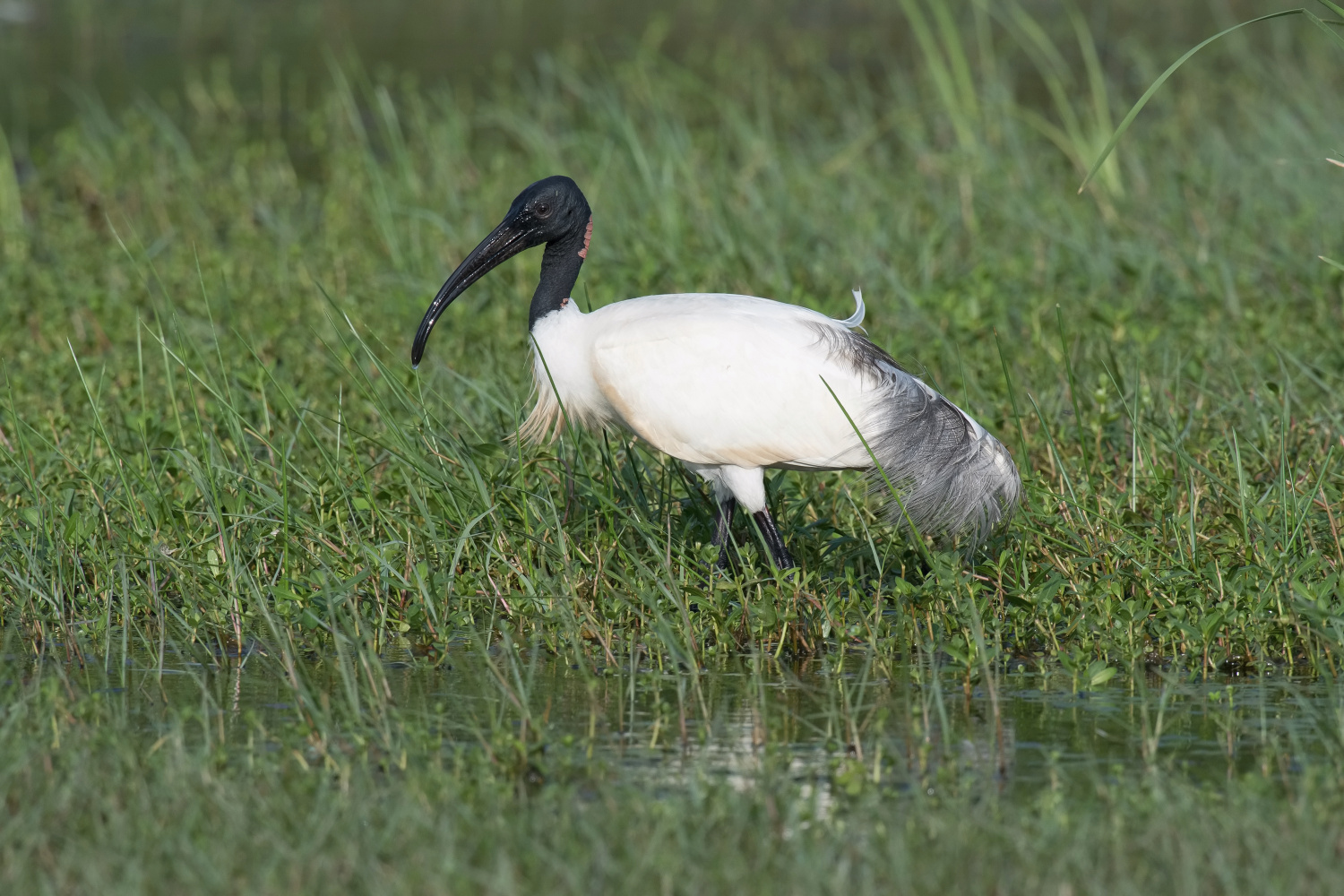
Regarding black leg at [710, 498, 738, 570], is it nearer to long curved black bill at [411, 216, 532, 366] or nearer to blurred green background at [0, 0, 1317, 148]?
long curved black bill at [411, 216, 532, 366]

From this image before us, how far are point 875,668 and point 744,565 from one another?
472 mm

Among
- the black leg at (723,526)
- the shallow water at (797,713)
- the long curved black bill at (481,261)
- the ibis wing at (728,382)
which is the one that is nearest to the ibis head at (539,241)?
the long curved black bill at (481,261)

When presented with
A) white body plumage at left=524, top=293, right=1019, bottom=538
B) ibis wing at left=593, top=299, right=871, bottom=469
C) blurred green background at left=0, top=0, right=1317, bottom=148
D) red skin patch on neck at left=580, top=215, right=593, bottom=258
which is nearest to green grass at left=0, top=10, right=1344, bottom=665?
white body plumage at left=524, top=293, right=1019, bottom=538

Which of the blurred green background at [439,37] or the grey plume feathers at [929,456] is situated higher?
the blurred green background at [439,37]

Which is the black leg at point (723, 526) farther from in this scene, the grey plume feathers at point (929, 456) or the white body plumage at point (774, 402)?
the grey plume feathers at point (929, 456)

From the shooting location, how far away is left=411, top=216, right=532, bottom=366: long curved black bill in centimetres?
509

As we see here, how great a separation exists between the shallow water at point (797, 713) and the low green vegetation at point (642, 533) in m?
0.02

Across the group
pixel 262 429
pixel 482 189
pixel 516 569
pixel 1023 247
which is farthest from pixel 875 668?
pixel 482 189

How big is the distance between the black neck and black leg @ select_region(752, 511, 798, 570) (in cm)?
84

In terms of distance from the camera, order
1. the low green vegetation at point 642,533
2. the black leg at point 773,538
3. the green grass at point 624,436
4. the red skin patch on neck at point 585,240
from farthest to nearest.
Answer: the red skin patch on neck at point 585,240
the black leg at point 773,538
the green grass at point 624,436
the low green vegetation at point 642,533

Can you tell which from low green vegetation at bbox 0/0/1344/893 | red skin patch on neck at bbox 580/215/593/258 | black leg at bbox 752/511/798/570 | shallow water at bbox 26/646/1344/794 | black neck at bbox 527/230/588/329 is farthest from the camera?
red skin patch on neck at bbox 580/215/593/258

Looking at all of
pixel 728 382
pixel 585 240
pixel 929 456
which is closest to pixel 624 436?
pixel 585 240

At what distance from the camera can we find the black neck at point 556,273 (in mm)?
5023

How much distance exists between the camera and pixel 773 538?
16.0 feet
